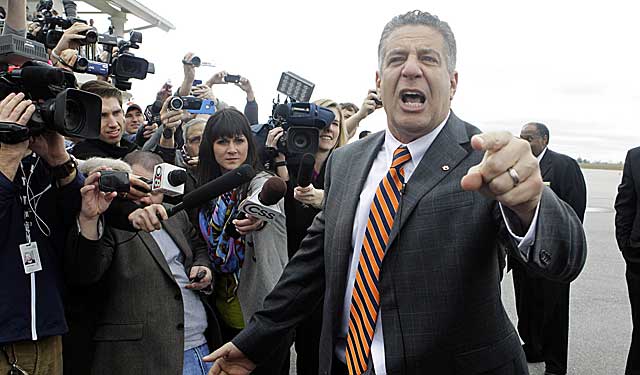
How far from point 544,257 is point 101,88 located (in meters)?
3.21

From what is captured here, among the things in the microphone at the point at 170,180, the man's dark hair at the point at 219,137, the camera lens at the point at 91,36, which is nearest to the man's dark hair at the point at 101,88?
the camera lens at the point at 91,36

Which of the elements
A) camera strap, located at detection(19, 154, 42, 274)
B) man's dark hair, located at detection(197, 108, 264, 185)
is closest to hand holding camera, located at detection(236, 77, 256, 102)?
man's dark hair, located at detection(197, 108, 264, 185)

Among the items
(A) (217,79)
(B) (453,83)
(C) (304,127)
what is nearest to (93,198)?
(C) (304,127)

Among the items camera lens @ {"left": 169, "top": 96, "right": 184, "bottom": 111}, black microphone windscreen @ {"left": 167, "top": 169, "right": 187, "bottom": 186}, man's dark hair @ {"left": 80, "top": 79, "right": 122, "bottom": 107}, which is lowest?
black microphone windscreen @ {"left": 167, "top": 169, "right": 187, "bottom": 186}

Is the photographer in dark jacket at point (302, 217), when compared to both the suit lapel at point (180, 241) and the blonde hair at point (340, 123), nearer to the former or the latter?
the blonde hair at point (340, 123)

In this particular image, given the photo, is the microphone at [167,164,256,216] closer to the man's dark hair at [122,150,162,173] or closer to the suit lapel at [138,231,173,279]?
the suit lapel at [138,231,173,279]

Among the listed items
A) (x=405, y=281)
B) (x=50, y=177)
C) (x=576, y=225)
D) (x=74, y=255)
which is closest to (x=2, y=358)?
(x=74, y=255)

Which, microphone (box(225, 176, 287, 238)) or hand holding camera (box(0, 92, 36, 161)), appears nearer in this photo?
hand holding camera (box(0, 92, 36, 161))

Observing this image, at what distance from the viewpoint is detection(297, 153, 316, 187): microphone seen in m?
3.06

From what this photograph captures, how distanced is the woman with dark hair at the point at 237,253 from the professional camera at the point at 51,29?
92 centimetres

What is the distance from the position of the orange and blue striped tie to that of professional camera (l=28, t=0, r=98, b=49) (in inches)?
75.2

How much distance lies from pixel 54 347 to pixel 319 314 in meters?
1.92

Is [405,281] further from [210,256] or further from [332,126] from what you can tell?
[332,126]

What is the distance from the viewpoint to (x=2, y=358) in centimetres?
222
